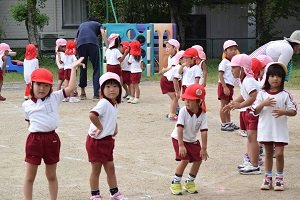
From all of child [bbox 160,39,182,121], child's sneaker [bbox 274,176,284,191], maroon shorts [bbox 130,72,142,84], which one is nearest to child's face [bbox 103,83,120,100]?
child's sneaker [bbox 274,176,284,191]

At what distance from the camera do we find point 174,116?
543 inches

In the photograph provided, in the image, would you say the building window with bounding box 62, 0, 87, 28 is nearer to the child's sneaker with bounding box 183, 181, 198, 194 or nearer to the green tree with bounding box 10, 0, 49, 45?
the green tree with bounding box 10, 0, 49, 45

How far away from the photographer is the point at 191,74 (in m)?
12.8

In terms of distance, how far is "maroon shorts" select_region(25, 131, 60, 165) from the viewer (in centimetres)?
735

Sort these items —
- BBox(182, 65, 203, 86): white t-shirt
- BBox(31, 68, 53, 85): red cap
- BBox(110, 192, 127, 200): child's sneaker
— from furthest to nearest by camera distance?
BBox(182, 65, 203, 86): white t-shirt → BBox(110, 192, 127, 200): child's sneaker → BBox(31, 68, 53, 85): red cap

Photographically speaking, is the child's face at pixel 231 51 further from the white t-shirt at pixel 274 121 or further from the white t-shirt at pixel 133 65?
the white t-shirt at pixel 133 65

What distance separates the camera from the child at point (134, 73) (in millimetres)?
16469

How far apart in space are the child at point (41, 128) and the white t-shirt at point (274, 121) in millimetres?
2407

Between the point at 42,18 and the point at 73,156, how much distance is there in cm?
2289

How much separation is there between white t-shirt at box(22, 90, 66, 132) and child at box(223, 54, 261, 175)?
2.55 meters

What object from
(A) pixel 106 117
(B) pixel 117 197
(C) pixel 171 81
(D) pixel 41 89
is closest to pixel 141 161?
(B) pixel 117 197

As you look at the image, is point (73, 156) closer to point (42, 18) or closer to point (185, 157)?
point (185, 157)

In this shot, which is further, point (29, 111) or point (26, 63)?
point (26, 63)

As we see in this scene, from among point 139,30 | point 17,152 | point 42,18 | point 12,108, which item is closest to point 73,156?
point 17,152
